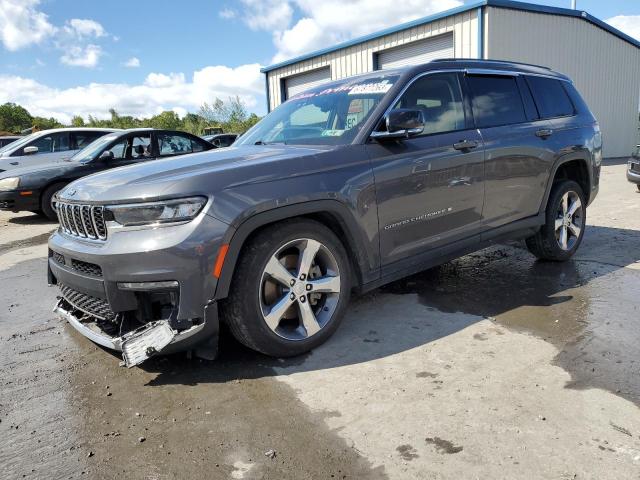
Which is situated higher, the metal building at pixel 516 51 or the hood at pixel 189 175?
the metal building at pixel 516 51

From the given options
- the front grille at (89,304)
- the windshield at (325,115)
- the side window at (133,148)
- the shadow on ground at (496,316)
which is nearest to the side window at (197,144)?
the side window at (133,148)

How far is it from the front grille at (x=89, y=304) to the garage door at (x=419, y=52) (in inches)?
521

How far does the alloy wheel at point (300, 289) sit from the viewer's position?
3.08 metres

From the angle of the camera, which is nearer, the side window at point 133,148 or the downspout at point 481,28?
the side window at point 133,148

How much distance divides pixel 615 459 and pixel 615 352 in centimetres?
119

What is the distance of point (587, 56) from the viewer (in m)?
18.4

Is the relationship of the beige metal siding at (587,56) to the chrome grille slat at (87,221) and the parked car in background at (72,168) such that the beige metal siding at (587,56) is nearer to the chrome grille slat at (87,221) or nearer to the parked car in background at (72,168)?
the parked car in background at (72,168)

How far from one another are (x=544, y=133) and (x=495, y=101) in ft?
2.12

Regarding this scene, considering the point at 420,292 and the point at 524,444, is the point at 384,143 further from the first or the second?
the point at 524,444

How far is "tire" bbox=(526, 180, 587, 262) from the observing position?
504 cm

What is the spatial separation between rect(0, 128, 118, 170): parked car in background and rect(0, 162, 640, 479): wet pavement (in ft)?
25.9

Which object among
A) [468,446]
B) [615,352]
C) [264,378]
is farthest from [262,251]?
[615,352]

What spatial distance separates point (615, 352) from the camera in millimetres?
3174

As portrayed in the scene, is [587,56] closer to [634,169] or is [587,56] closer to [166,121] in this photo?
[634,169]
